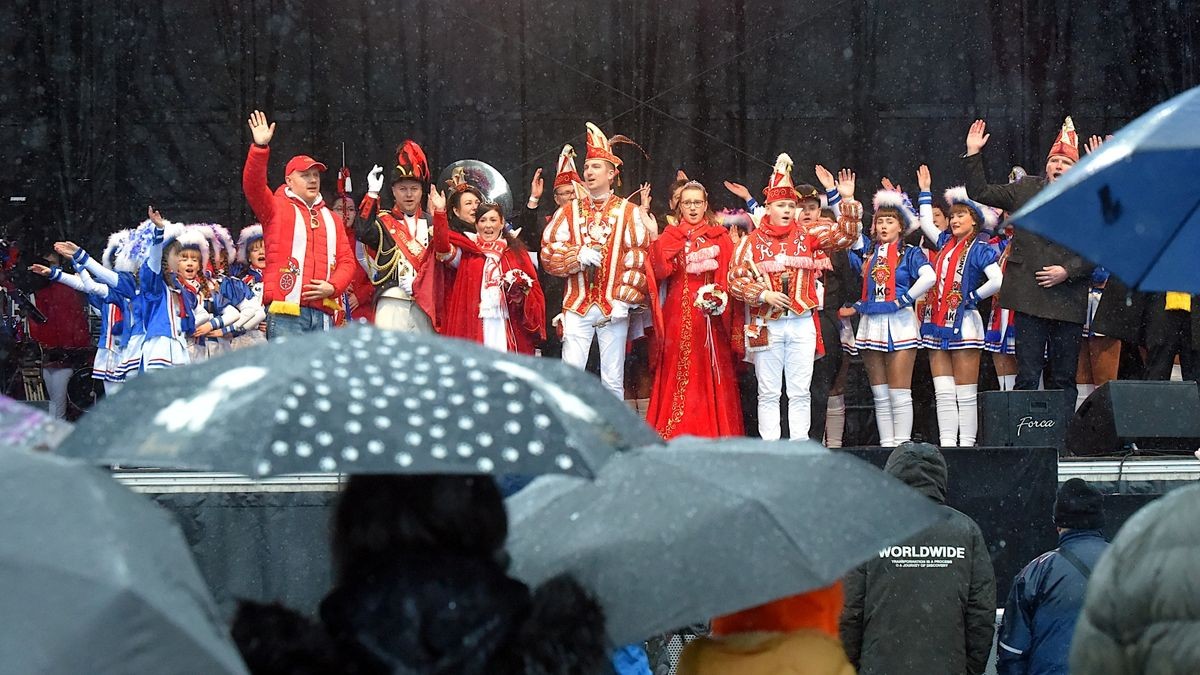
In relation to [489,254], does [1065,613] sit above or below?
below

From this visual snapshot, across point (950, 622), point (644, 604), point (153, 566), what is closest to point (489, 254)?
point (950, 622)

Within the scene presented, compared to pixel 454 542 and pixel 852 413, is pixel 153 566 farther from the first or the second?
pixel 852 413

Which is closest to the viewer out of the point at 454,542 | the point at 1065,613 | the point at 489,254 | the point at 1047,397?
the point at 454,542

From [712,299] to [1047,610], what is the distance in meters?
5.19

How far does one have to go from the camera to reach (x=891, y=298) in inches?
419

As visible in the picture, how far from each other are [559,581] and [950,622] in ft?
11.3

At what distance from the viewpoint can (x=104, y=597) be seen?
178 cm

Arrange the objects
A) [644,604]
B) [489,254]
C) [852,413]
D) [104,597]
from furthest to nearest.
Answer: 1. [852,413]
2. [489,254]
3. [644,604]
4. [104,597]

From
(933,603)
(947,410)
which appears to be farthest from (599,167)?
(933,603)

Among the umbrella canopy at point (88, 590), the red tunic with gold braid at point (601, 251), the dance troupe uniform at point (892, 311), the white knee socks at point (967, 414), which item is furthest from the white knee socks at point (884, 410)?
the umbrella canopy at point (88, 590)

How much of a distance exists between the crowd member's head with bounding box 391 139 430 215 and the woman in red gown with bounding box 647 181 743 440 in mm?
1635

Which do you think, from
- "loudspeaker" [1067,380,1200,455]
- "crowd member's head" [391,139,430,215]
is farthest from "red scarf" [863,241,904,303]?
"crowd member's head" [391,139,430,215]

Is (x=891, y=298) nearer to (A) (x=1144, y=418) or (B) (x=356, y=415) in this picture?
(A) (x=1144, y=418)

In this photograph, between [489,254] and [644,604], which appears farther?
[489,254]
